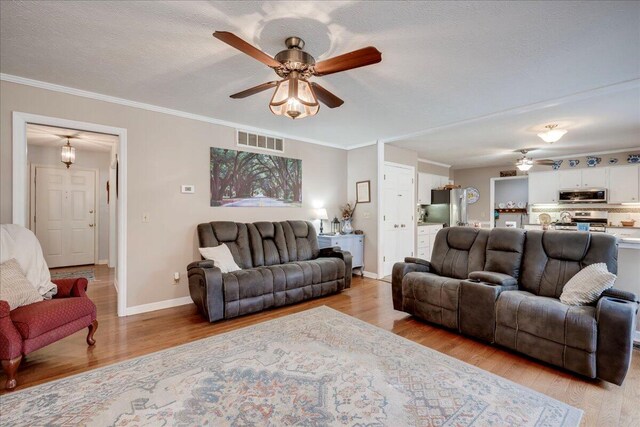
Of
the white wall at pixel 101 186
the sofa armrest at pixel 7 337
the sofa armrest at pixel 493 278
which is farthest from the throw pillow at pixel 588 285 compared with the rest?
the white wall at pixel 101 186

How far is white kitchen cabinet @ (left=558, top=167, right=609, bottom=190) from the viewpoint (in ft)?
19.6

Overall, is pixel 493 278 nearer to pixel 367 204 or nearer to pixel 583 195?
pixel 367 204

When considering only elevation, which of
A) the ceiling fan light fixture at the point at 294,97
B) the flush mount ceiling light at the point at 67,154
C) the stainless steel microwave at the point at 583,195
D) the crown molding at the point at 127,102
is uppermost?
the crown molding at the point at 127,102

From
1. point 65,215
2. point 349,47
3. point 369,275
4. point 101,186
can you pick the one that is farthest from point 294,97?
point 65,215

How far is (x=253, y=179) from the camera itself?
4.55m

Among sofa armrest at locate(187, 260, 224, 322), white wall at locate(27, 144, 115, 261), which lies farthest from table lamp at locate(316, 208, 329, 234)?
white wall at locate(27, 144, 115, 261)

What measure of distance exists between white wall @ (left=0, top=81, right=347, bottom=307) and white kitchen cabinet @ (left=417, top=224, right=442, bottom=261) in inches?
161

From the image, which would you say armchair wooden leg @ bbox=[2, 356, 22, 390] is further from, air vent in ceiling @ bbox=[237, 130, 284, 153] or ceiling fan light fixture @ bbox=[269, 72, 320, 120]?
air vent in ceiling @ bbox=[237, 130, 284, 153]

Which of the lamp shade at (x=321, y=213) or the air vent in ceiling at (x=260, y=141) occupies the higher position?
the air vent in ceiling at (x=260, y=141)

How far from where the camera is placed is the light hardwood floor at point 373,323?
6.51 feet

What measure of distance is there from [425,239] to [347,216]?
2.26 meters

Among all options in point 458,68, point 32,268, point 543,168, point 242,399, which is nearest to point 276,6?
point 458,68

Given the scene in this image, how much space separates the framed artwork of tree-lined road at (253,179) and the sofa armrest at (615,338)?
399cm

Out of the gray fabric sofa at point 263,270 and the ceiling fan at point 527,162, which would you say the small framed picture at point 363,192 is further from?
the ceiling fan at point 527,162
